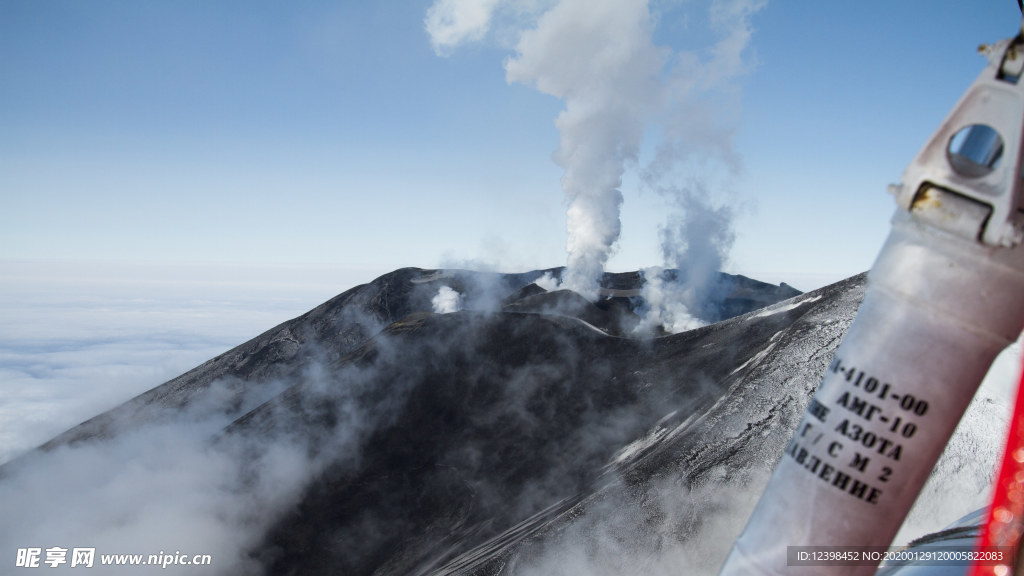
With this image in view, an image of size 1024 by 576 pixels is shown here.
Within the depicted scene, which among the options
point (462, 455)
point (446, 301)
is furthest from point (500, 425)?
point (446, 301)

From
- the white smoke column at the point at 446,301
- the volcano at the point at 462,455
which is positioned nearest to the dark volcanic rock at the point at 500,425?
the volcano at the point at 462,455

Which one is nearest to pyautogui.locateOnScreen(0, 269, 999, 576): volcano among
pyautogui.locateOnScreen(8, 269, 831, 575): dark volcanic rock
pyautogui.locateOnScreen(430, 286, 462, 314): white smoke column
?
pyautogui.locateOnScreen(8, 269, 831, 575): dark volcanic rock

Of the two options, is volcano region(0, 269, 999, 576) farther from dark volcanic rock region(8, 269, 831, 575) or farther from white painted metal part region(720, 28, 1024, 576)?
white painted metal part region(720, 28, 1024, 576)

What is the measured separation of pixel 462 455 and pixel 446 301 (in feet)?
88.5

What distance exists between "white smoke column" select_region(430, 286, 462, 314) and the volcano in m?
14.8

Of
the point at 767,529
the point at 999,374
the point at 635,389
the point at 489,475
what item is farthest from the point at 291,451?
the point at 767,529

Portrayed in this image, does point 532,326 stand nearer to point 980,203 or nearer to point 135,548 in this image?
point 135,548

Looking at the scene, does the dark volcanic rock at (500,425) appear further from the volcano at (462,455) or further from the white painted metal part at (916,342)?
the white painted metal part at (916,342)

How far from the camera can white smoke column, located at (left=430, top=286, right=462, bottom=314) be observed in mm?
55625

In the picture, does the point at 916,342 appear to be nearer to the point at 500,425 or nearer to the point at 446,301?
the point at 500,425

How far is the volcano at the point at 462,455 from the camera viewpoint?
703 inches

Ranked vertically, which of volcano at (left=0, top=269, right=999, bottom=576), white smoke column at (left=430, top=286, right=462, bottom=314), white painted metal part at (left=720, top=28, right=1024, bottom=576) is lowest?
volcano at (left=0, top=269, right=999, bottom=576)

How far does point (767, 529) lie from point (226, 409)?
4433cm

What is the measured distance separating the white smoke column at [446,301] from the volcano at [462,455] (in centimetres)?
1479
